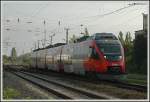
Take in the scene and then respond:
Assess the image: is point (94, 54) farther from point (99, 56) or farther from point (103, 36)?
point (103, 36)

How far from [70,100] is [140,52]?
117 feet

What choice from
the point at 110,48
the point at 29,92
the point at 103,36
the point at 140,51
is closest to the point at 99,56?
the point at 110,48

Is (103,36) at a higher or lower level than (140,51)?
higher

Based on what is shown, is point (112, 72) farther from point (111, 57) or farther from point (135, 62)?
point (135, 62)

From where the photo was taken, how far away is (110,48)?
2614 centimetres

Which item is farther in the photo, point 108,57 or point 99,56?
point 99,56

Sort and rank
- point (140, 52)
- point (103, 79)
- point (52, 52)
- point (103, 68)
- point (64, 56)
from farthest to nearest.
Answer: point (140, 52) < point (52, 52) < point (64, 56) < point (103, 79) < point (103, 68)

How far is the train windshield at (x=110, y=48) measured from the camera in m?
26.0

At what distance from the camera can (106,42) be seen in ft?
87.2

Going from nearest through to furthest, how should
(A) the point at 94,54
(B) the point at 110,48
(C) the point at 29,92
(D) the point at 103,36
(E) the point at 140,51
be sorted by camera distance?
(C) the point at 29,92 < (B) the point at 110,48 < (A) the point at 94,54 < (D) the point at 103,36 < (E) the point at 140,51

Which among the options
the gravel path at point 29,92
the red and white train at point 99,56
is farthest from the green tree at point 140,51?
the gravel path at point 29,92

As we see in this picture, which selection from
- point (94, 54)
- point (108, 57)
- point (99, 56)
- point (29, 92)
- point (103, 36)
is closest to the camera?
point (29, 92)

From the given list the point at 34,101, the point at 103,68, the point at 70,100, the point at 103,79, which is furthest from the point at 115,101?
the point at 103,79

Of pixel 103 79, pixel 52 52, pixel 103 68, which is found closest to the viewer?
pixel 103 68
